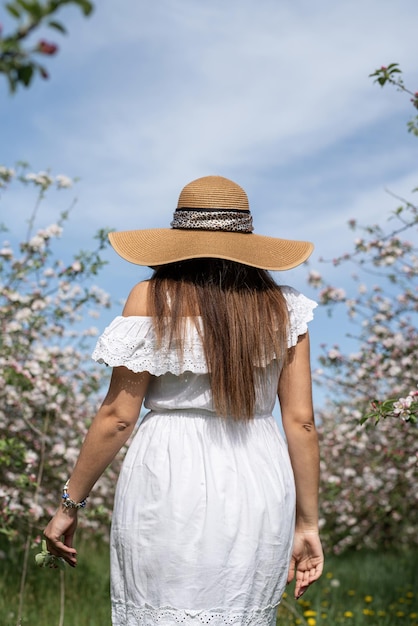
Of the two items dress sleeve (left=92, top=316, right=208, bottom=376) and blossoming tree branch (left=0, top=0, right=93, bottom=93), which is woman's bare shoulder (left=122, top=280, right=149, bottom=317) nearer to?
dress sleeve (left=92, top=316, right=208, bottom=376)

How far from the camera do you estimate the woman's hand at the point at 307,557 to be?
286 centimetres

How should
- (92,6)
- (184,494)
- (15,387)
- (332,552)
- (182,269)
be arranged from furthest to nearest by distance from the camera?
(332,552)
(15,387)
(182,269)
(184,494)
(92,6)

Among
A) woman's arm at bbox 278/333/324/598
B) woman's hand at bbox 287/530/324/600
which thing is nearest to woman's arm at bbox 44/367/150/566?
woman's arm at bbox 278/333/324/598

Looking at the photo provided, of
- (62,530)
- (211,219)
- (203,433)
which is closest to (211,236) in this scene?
(211,219)

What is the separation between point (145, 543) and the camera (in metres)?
2.48

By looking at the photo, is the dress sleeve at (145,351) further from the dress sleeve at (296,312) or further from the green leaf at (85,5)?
the green leaf at (85,5)

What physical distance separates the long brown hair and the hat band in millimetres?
158

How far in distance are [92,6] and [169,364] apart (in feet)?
4.94

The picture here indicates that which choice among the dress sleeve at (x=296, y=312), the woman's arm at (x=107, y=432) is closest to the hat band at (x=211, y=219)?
the dress sleeve at (x=296, y=312)

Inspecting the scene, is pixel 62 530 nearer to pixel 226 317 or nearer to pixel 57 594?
pixel 226 317

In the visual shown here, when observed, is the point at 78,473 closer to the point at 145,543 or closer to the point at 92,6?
the point at 145,543

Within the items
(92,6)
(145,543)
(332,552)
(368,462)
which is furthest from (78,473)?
(332,552)

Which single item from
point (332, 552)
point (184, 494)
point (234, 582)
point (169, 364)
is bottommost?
point (332, 552)

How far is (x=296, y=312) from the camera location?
8.86 ft
